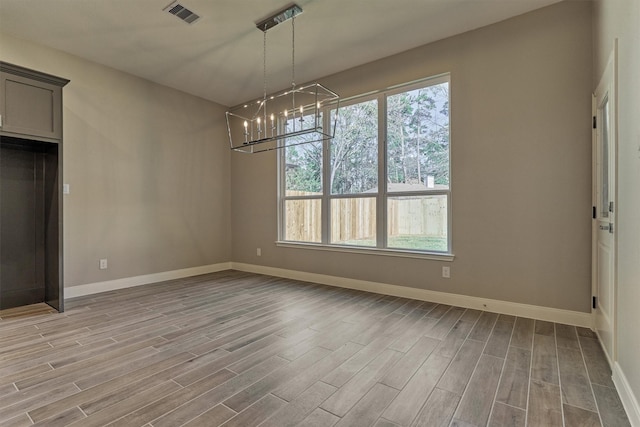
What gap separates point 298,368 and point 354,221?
2564 mm

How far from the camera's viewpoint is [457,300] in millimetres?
3486

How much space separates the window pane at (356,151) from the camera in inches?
167

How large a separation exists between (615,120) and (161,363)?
3.48m

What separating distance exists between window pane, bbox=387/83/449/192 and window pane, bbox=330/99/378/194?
24 cm

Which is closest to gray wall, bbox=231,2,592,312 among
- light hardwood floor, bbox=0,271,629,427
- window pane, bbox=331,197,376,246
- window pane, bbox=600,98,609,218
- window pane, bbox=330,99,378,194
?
window pane, bbox=600,98,609,218

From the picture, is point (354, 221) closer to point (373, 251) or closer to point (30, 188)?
point (373, 251)

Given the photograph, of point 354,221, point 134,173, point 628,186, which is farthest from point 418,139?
point 134,173

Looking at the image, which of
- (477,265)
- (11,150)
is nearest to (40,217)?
(11,150)

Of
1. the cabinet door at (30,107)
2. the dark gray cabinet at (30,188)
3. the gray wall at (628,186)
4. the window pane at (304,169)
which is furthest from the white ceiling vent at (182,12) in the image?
the gray wall at (628,186)

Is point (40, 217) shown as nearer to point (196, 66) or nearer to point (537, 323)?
point (196, 66)

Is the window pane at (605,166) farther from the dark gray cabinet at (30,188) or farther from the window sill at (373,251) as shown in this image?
the dark gray cabinet at (30,188)

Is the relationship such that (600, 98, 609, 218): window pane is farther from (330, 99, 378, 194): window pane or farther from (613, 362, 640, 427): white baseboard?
(330, 99, 378, 194): window pane

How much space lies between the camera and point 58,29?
3395 millimetres

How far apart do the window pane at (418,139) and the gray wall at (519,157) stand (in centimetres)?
16
